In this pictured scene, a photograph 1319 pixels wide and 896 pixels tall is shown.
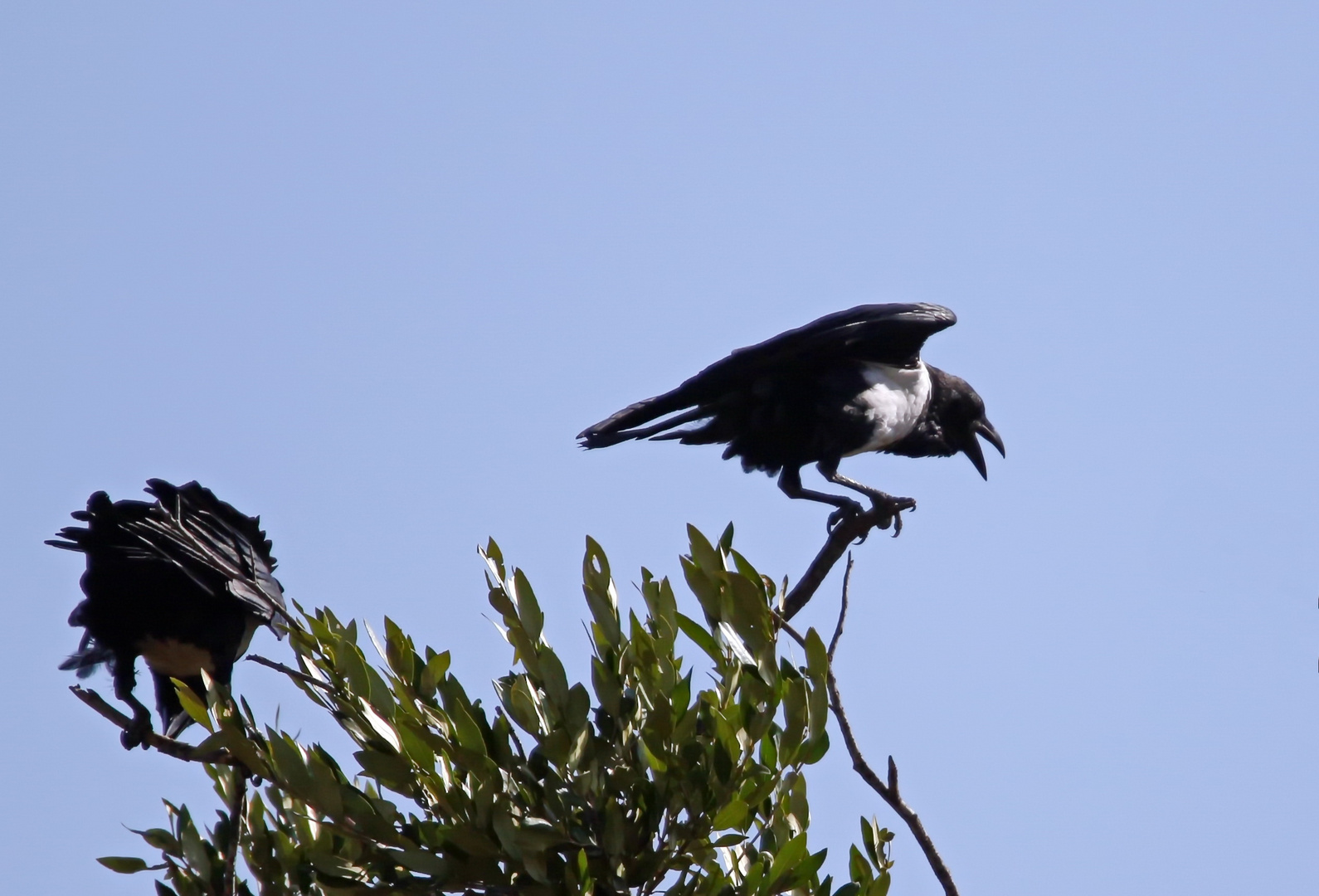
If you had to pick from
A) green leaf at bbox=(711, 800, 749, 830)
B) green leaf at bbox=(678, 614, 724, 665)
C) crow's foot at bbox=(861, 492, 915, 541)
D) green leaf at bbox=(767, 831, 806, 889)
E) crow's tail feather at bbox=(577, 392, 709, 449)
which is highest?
crow's tail feather at bbox=(577, 392, 709, 449)

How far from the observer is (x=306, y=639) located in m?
3.79

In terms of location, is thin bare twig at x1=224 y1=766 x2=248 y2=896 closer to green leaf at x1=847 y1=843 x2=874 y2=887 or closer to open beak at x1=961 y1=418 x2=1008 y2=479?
green leaf at x1=847 y1=843 x2=874 y2=887

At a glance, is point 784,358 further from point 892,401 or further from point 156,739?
point 156,739

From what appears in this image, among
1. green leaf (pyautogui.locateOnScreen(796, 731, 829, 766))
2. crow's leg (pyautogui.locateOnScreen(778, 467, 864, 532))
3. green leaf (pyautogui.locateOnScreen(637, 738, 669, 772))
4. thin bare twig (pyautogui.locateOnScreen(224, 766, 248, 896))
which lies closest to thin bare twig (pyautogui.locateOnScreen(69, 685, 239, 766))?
thin bare twig (pyautogui.locateOnScreen(224, 766, 248, 896))

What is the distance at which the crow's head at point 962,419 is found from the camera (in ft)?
25.7

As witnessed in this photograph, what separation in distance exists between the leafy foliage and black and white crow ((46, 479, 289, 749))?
176cm

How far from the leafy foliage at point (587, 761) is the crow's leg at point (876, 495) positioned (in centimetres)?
255

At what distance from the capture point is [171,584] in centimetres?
556

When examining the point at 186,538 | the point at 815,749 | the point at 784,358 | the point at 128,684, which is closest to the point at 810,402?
the point at 784,358

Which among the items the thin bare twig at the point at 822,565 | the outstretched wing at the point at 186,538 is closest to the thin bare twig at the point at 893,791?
the thin bare twig at the point at 822,565

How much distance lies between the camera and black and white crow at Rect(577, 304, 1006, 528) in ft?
20.1

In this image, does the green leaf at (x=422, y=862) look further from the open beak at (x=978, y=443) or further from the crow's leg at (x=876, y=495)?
the open beak at (x=978, y=443)

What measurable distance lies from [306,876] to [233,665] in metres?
2.67

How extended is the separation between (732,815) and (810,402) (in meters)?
3.46
